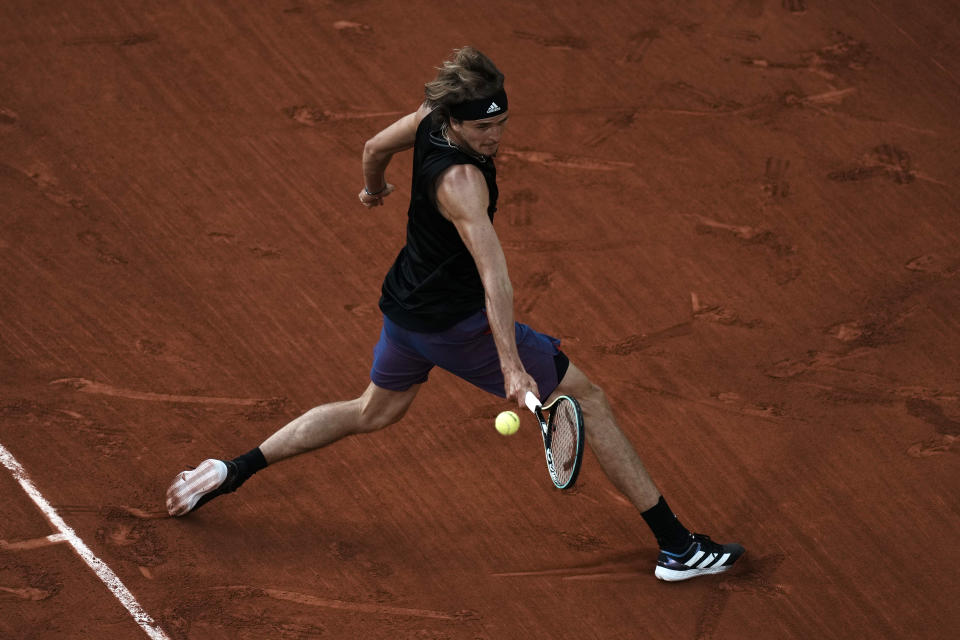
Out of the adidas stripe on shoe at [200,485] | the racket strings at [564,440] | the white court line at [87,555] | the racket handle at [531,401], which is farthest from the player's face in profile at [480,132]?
the white court line at [87,555]

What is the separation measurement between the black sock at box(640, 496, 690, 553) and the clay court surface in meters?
0.24

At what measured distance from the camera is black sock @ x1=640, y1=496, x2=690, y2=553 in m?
4.57

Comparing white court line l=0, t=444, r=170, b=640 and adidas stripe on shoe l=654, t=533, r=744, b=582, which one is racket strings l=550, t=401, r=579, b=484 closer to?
adidas stripe on shoe l=654, t=533, r=744, b=582

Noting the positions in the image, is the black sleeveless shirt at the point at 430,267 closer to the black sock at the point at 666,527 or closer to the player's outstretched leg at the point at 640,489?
the player's outstretched leg at the point at 640,489

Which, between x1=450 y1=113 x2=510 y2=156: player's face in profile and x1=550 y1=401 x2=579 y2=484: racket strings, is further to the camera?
x1=550 y1=401 x2=579 y2=484: racket strings

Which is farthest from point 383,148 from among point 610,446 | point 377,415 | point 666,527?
point 666,527

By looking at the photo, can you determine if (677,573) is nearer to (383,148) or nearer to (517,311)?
(517,311)

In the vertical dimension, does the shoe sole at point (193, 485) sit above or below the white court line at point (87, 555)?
above

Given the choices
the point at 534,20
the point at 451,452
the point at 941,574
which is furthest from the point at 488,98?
the point at 534,20

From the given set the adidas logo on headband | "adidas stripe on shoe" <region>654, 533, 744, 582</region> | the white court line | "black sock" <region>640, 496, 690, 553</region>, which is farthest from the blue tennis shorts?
the white court line

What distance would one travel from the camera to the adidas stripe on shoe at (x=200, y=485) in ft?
15.5

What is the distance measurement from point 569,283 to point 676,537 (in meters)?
1.93

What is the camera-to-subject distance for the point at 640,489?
14.9 feet

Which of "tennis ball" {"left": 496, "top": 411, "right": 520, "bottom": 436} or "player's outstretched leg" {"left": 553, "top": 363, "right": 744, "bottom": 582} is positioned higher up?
"tennis ball" {"left": 496, "top": 411, "right": 520, "bottom": 436}
